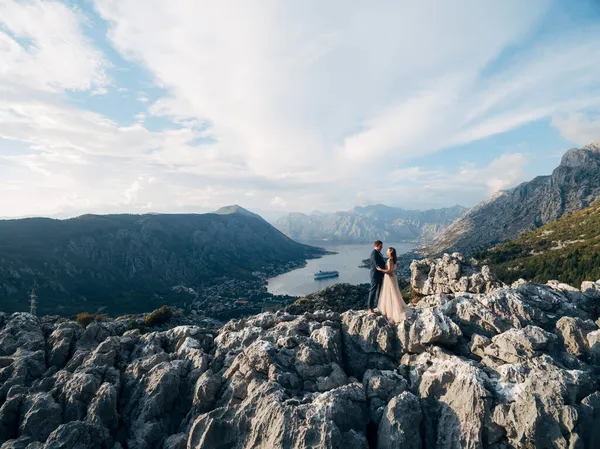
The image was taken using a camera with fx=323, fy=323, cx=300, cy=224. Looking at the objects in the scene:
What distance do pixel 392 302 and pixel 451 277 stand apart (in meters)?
13.2

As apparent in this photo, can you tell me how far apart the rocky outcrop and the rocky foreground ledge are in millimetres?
5719

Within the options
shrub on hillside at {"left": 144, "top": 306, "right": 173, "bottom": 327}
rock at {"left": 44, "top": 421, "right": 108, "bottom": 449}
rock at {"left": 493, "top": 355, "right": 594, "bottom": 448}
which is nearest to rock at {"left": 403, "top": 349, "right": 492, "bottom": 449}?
rock at {"left": 493, "top": 355, "right": 594, "bottom": 448}

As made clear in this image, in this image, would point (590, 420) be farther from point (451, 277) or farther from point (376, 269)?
point (451, 277)

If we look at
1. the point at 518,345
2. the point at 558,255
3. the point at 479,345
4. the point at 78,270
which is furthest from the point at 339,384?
the point at 78,270

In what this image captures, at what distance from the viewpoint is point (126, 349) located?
65.3ft

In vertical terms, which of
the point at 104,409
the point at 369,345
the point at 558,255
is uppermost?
the point at 369,345

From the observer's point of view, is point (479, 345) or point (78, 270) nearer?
point (479, 345)

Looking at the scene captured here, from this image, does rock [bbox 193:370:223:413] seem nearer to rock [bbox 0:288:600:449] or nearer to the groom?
rock [bbox 0:288:600:449]

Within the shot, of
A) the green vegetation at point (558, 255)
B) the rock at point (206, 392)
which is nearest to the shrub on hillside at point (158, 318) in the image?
the rock at point (206, 392)

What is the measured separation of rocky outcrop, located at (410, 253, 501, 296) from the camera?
25.8 m

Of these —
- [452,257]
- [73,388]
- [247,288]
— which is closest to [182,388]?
[73,388]

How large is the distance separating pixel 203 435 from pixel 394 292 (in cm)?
1103

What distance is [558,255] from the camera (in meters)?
96.1

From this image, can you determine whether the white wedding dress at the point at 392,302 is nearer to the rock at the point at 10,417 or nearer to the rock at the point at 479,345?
the rock at the point at 479,345
